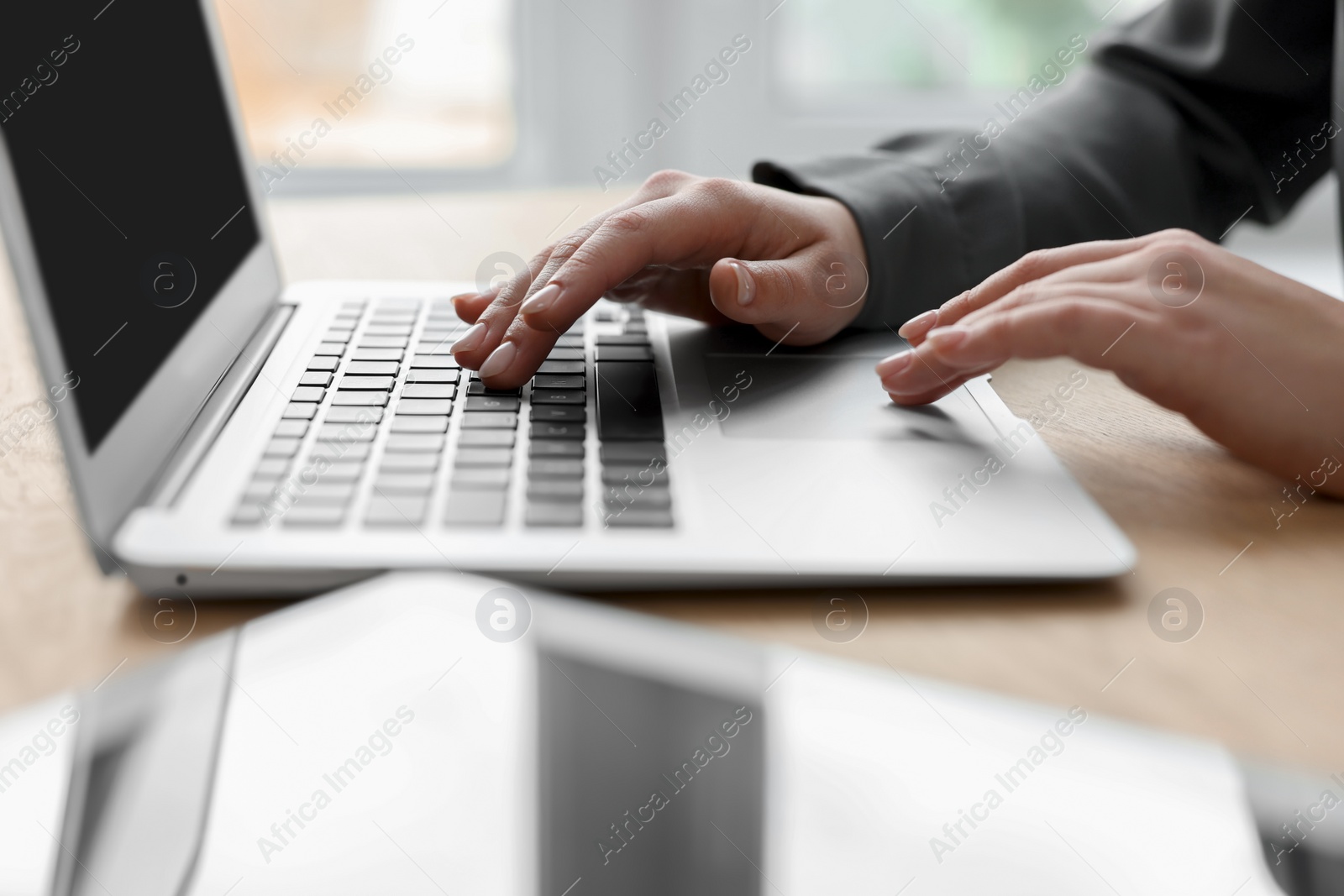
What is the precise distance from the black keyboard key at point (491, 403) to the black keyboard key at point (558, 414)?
0.5 inches

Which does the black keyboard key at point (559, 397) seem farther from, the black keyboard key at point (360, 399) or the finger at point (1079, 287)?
the finger at point (1079, 287)

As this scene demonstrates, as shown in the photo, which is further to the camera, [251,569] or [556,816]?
[556,816]

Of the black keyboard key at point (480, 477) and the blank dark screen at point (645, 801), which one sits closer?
the black keyboard key at point (480, 477)

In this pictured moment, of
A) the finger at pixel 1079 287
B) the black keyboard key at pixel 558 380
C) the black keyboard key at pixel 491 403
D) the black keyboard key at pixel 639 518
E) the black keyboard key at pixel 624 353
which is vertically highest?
the finger at pixel 1079 287

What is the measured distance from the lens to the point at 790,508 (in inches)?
14.9

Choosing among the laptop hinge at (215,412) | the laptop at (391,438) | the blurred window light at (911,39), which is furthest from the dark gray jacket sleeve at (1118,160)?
the blurred window light at (911,39)

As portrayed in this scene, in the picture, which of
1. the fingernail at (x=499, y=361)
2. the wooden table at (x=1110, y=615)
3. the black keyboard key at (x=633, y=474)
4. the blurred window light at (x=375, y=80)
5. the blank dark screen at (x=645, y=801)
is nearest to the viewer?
the wooden table at (x=1110, y=615)

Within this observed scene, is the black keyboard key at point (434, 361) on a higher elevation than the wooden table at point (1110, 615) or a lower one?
lower

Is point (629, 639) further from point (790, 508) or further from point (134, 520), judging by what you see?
point (134, 520)

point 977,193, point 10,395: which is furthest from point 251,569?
point 977,193

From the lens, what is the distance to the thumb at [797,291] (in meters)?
0.56

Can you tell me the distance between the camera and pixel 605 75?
169 centimetres

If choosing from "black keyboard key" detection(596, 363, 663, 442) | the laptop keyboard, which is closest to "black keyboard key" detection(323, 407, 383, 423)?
the laptop keyboard

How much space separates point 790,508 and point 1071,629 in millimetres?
108
